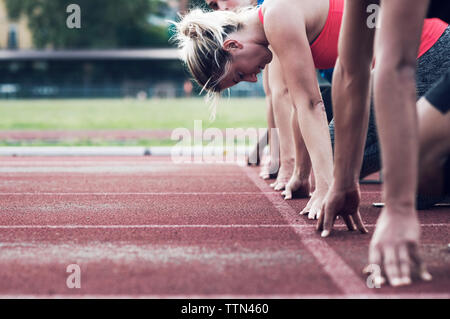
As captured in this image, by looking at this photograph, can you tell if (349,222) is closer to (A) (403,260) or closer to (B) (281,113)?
(A) (403,260)

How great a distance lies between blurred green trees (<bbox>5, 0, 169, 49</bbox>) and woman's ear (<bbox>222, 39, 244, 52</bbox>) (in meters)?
45.2

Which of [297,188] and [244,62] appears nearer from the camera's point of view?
[244,62]

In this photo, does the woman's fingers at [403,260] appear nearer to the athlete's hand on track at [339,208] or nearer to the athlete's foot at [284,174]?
the athlete's hand on track at [339,208]

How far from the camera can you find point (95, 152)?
812 centimetres

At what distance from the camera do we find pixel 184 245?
8.98 ft

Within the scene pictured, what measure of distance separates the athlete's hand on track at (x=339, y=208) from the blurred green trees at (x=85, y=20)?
4603 cm

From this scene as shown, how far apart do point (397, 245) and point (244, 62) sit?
6.13 feet

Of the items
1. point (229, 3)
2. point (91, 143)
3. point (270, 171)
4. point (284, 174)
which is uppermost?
point (229, 3)

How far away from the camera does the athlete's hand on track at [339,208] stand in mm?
2604

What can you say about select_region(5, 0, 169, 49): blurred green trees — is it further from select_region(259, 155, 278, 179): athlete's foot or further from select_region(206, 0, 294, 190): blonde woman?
select_region(206, 0, 294, 190): blonde woman

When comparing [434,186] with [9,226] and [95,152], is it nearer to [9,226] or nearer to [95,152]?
[9,226]

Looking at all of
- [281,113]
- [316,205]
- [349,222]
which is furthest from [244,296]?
[281,113]

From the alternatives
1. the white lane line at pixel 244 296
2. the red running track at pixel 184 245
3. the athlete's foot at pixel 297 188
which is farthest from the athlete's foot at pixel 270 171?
the white lane line at pixel 244 296
